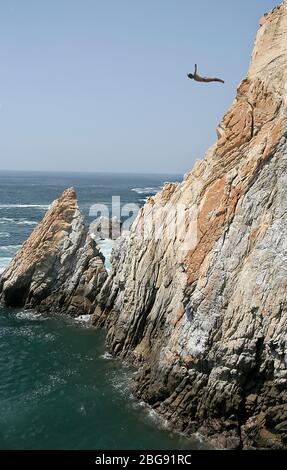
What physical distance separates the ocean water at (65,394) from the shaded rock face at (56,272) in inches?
80.9

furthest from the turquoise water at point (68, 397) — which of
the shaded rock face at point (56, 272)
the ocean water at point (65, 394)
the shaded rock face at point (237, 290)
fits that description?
the shaded rock face at point (56, 272)

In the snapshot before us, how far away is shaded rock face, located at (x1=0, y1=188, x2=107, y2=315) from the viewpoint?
47.2 metres

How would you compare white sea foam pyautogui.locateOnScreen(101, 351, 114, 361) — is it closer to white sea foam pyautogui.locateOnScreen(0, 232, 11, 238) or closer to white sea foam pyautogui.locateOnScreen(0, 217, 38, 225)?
white sea foam pyautogui.locateOnScreen(0, 232, 11, 238)

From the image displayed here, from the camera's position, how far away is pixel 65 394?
31.3 metres

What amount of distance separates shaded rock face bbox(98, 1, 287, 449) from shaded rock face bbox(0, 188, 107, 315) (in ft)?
49.3

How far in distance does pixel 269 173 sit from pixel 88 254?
992 inches

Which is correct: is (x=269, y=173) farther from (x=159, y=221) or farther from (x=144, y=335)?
(x=144, y=335)

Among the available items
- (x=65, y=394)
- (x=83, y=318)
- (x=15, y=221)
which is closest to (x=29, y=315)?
(x=83, y=318)

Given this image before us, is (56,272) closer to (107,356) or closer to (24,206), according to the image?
(107,356)

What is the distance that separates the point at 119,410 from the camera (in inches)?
1154

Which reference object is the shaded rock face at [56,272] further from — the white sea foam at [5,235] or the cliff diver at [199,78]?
the white sea foam at [5,235]

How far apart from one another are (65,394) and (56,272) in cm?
1861

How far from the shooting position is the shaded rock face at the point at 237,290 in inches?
1042

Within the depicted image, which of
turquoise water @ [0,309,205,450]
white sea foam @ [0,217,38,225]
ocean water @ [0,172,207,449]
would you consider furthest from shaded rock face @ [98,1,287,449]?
white sea foam @ [0,217,38,225]
